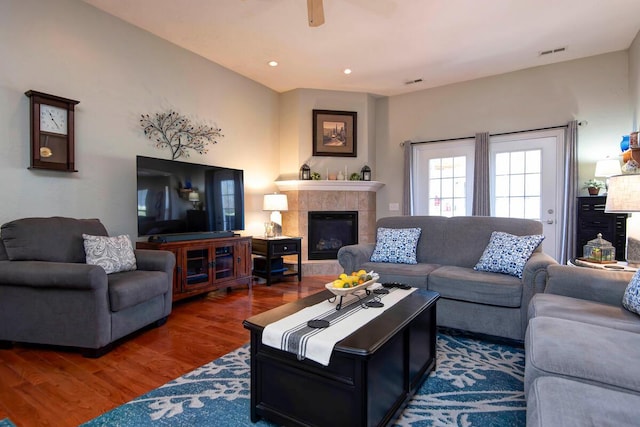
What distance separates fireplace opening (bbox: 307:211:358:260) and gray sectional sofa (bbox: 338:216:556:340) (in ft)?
5.77

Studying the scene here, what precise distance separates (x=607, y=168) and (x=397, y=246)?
8.93 ft

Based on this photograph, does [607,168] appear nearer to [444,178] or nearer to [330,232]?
[444,178]

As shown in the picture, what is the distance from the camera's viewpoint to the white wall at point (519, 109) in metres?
4.31

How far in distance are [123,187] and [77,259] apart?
1.04 m

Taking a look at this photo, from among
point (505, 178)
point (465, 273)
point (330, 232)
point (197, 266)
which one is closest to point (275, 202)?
point (330, 232)

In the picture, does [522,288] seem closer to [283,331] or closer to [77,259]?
[283,331]

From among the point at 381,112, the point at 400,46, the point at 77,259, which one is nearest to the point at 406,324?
the point at 77,259

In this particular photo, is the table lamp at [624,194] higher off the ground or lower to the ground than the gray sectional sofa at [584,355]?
higher

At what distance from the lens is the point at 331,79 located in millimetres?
5258

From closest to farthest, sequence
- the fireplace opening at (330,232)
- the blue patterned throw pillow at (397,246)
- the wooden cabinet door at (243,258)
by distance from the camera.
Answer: the blue patterned throw pillow at (397,246), the wooden cabinet door at (243,258), the fireplace opening at (330,232)

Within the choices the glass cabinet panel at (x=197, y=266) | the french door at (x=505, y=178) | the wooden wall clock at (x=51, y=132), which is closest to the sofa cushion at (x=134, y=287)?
the glass cabinet panel at (x=197, y=266)

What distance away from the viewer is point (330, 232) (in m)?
5.74

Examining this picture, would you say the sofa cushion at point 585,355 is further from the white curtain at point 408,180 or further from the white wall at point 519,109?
the white curtain at point 408,180

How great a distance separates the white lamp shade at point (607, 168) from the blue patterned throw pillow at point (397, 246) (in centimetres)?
236
